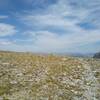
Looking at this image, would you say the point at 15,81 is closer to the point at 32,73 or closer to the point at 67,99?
the point at 32,73

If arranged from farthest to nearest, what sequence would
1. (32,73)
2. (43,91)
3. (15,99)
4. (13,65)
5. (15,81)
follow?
(13,65) → (32,73) → (15,81) → (43,91) → (15,99)

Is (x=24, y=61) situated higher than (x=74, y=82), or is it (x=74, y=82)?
(x=24, y=61)

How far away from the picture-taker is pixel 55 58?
34.4 meters

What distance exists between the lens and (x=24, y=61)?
31.8 meters

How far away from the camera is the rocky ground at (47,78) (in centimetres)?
2277

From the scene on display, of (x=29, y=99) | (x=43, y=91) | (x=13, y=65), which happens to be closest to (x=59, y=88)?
(x=43, y=91)

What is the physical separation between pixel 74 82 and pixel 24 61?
8047mm

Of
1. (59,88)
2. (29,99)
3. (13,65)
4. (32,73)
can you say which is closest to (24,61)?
(13,65)

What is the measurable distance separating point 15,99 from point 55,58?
13.8 meters

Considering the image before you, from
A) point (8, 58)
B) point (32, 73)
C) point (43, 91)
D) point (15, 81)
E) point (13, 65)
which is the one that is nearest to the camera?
point (43, 91)

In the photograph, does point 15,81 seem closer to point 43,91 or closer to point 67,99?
point 43,91

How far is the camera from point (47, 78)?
2656cm

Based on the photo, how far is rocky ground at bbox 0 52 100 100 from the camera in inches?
896

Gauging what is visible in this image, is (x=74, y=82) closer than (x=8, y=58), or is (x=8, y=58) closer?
(x=74, y=82)
